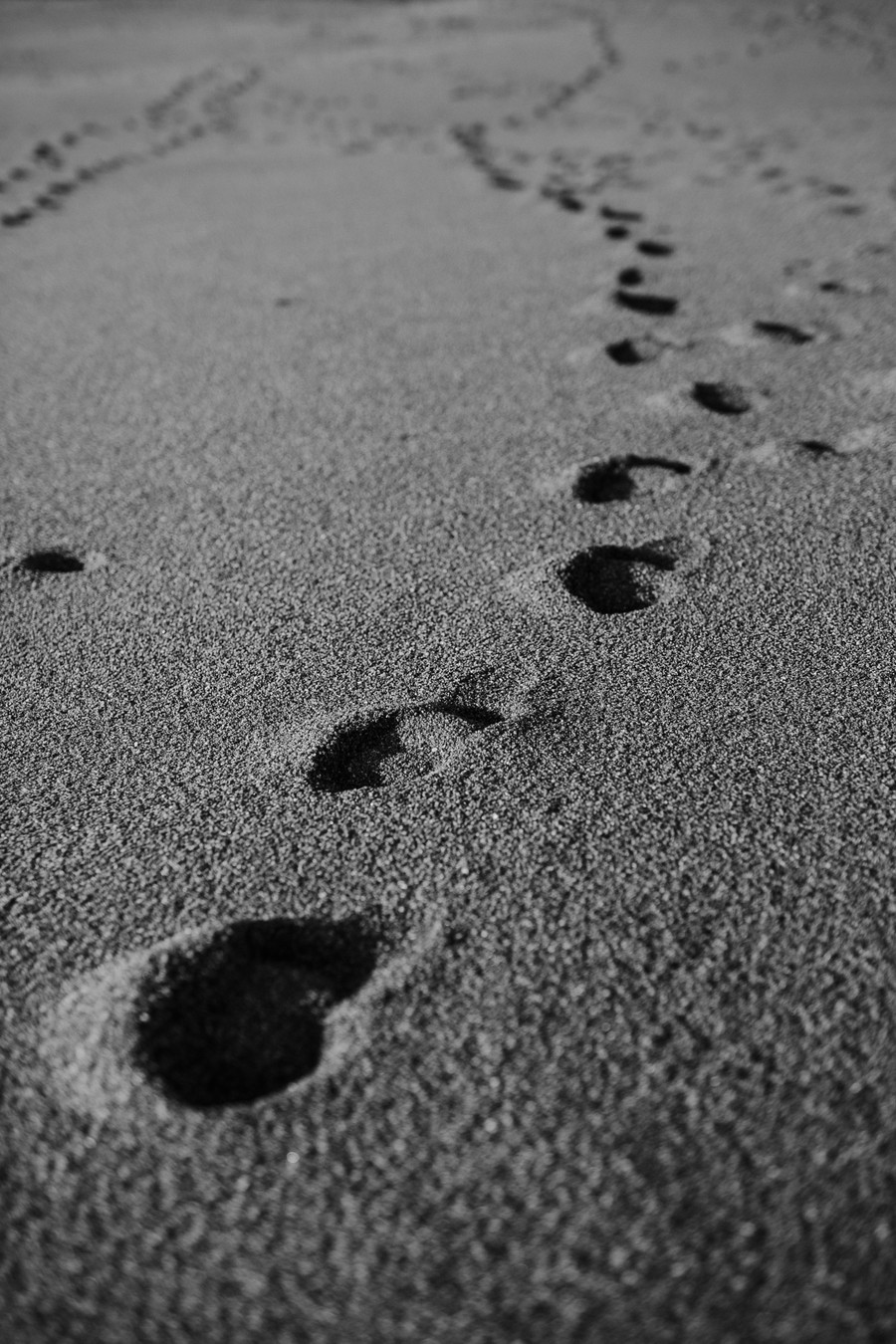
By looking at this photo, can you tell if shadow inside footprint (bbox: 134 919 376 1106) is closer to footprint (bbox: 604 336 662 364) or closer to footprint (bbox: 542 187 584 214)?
footprint (bbox: 604 336 662 364)

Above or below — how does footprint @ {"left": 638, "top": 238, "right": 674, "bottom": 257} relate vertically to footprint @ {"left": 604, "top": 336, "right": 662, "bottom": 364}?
above

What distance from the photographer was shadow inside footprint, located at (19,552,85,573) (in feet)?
5.17

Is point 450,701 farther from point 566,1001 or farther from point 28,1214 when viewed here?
point 28,1214

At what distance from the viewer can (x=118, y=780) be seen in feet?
3.85

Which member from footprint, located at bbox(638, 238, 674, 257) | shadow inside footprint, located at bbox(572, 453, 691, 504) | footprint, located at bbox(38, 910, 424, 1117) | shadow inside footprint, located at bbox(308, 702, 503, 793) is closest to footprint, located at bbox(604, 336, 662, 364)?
shadow inside footprint, located at bbox(572, 453, 691, 504)

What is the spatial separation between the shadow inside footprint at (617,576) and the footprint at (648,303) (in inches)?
41.5

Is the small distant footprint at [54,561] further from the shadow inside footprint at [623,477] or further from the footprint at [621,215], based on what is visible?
the footprint at [621,215]

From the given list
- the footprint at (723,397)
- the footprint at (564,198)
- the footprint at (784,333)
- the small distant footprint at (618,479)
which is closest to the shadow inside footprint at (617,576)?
the small distant footprint at (618,479)

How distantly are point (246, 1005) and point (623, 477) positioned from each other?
1084mm

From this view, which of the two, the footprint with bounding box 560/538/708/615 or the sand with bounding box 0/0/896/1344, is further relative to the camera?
the footprint with bounding box 560/538/708/615

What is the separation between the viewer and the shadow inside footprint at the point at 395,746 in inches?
45.4

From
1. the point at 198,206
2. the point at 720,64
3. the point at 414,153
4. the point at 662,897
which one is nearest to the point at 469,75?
the point at 720,64

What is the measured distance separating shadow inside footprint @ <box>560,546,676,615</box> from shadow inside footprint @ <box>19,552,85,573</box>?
2.17ft

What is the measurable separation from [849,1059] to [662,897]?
20 cm
